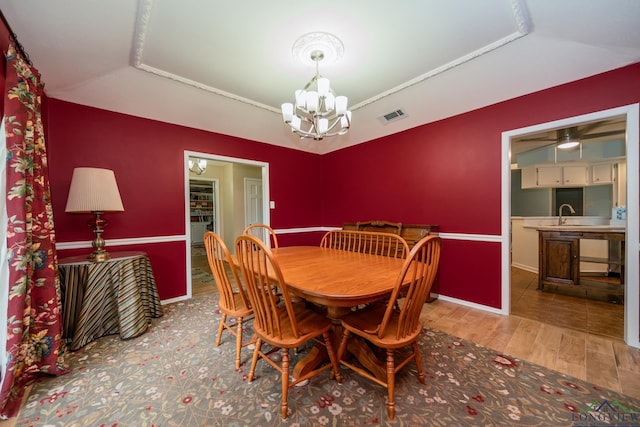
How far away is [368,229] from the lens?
11.1 ft

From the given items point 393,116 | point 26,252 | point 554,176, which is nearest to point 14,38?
point 26,252

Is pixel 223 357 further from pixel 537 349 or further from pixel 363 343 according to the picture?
pixel 537 349

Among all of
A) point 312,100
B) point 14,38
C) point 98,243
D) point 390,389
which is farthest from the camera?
point 98,243

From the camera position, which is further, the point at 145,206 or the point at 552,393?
the point at 145,206

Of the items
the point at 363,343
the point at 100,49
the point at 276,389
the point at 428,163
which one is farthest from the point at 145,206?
the point at 428,163

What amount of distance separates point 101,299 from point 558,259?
16.4 feet

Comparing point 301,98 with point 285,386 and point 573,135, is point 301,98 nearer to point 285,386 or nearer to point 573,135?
point 285,386

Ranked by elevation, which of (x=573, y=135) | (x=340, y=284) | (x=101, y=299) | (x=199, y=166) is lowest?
(x=101, y=299)

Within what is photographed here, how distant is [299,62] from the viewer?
7.04 ft

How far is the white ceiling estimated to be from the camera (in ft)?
5.12

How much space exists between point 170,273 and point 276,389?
2.16m

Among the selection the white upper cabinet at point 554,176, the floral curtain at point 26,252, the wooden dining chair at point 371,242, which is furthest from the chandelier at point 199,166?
the white upper cabinet at point 554,176

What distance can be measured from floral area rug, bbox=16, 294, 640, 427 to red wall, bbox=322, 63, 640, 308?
3.71 feet

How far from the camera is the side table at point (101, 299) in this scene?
1904 mm
